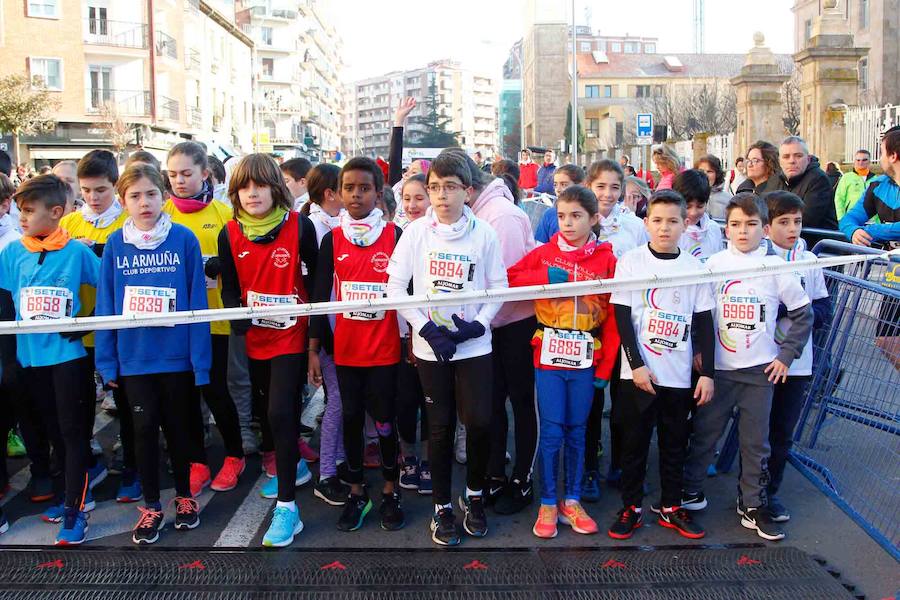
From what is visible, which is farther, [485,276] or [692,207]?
[692,207]

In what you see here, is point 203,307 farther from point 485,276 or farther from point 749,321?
point 749,321

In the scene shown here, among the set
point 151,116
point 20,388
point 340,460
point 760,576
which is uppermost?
point 151,116

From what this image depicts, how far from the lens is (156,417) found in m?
4.70

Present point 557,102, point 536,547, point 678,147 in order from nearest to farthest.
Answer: point 536,547
point 678,147
point 557,102

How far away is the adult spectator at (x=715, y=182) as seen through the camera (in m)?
7.49

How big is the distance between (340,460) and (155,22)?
4384cm

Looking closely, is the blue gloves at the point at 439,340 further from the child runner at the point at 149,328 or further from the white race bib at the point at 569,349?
the child runner at the point at 149,328

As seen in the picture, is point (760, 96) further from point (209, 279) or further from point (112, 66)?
point (112, 66)

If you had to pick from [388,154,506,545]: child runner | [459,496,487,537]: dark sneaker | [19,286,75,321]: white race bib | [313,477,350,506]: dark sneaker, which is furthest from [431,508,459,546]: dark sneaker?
[19,286,75,321]: white race bib

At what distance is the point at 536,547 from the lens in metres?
4.57

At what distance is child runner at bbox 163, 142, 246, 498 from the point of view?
5441 mm

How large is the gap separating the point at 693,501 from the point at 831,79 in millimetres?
18201

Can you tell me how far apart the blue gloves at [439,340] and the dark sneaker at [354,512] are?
1062 mm

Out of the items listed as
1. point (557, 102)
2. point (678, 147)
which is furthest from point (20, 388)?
point (557, 102)
